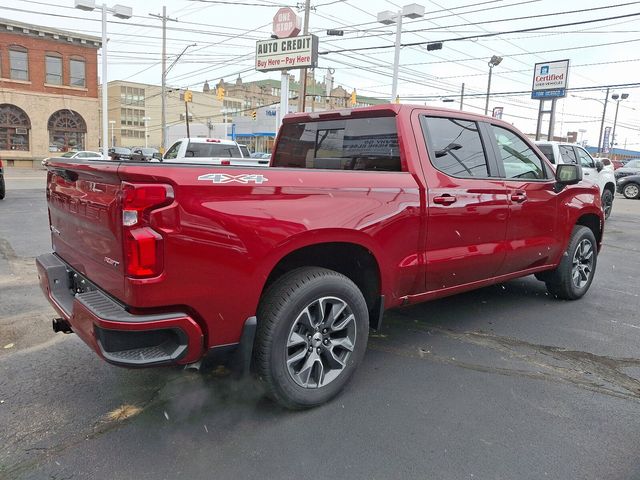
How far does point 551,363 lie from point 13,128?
41.8m

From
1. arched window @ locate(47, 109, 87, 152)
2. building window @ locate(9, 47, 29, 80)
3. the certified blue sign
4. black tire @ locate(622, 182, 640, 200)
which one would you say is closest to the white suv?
black tire @ locate(622, 182, 640, 200)

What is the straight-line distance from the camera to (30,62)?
36125mm

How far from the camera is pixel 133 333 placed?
7.72ft

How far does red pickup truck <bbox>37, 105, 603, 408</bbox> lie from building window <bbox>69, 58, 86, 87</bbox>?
3997cm

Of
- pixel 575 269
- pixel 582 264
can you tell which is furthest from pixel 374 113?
pixel 582 264

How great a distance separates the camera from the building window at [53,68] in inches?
1453

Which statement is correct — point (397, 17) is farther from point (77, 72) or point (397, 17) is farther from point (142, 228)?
point (77, 72)

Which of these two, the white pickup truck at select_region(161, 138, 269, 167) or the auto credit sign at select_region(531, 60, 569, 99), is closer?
the white pickup truck at select_region(161, 138, 269, 167)

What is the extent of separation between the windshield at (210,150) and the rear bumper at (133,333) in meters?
12.0

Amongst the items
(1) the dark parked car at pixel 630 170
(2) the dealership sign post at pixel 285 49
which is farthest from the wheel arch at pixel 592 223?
(1) the dark parked car at pixel 630 170

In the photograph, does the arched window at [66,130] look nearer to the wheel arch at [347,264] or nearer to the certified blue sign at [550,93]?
the certified blue sign at [550,93]

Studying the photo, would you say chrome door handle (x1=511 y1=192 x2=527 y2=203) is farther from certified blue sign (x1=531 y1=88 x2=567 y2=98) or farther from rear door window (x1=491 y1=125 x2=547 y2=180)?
certified blue sign (x1=531 y1=88 x2=567 y2=98)

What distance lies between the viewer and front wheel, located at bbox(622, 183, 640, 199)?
2139 cm

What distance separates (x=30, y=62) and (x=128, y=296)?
41636 millimetres
